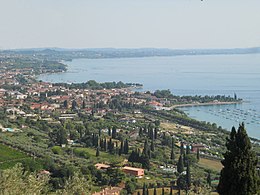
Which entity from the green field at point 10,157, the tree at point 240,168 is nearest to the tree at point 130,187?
the green field at point 10,157

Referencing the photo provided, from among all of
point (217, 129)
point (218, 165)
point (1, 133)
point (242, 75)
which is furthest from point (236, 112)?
point (242, 75)

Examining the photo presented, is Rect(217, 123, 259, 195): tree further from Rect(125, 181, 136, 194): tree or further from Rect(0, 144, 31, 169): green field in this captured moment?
Rect(0, 144, 31, 169): green field

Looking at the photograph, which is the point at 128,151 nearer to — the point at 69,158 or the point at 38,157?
the point at 69,158

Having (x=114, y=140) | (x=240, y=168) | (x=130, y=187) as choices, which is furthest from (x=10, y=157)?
(x=240, y=168)

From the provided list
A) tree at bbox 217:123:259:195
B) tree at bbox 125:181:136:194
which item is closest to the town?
tree at bbox 125:181:136:194

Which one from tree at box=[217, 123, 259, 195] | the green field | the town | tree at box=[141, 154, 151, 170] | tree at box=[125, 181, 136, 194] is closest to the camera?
tree at box=[217, 123, 259, 195]

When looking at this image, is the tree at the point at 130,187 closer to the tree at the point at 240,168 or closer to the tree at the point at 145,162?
the tree at the point at 145,162

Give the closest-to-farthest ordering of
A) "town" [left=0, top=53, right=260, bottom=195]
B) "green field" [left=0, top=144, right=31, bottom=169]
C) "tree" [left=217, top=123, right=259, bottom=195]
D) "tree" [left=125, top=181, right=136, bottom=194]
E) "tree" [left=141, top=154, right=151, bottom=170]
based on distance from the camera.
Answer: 1. "tree" [left=217, top=123, right=259, bottom=195]
2. "tree" [left=125, top=181, right=136, bottom=194]
3. "town" [left=0, top=53, right=260, bottom=195]
4. "green field" [left=0, top=144, right=31, bottom=169]
5. "tree" [left=141, top=154, right=151, bottom=170]

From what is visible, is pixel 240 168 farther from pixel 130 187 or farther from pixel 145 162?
pixel 145 162
